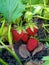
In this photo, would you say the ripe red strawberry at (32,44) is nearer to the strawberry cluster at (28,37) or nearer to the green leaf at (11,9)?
the strawberry cluster at (28,37)

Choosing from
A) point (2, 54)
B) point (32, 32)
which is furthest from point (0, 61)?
point (32, 32)

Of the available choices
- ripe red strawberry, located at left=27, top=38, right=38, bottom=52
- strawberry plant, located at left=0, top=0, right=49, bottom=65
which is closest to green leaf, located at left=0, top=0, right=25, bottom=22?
strawberry plant, located at left=0, top=0, right=49, bottom=65

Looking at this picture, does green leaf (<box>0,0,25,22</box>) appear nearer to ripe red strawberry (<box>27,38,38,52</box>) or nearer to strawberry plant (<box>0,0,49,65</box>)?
strawberry plant (<box>0,0,49,65</box>)

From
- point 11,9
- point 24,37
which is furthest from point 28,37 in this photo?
point 11,9

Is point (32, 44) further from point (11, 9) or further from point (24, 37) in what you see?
point (11, 9)

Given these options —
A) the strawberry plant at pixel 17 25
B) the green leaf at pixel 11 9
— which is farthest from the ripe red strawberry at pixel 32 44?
the green leaf at pixel 11 9

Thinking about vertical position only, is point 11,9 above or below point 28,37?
above

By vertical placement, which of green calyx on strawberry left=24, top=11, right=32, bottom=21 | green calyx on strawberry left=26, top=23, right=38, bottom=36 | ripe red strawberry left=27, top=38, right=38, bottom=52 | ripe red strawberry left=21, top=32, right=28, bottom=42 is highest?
green calyx on strawberry left=24, top=11, right=32, bottom=21
